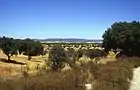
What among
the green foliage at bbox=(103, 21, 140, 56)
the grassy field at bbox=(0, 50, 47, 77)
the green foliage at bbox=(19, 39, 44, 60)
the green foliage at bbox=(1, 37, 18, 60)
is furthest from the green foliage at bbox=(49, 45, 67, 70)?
the green foliage at bbox=(19, 39, 44, 60)

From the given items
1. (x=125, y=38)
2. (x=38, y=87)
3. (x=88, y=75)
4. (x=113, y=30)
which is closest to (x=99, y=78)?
(x=88, y=75)

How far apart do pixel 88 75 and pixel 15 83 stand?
719 cm

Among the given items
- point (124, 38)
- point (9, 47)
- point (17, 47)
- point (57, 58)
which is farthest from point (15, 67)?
point (57, 58)

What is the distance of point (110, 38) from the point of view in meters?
74.9

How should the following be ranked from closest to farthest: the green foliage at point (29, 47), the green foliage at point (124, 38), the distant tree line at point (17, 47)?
the green foliage at point (124, 38) → the distant tree line at point (17, 47) → the green foliage at point (29, 47)

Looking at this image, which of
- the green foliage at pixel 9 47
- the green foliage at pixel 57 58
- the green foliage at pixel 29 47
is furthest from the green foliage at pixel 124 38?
the green foliage at pixel 57 58

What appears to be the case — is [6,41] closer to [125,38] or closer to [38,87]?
[125,38]

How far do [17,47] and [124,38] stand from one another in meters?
25.0

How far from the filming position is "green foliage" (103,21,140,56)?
69375mm

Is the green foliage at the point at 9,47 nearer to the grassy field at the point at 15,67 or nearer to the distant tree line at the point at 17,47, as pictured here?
the distant tree line at the point at 17,47

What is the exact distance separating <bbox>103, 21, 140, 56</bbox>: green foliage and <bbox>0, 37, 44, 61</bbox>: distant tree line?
1848 cm

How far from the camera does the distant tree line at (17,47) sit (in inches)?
3009

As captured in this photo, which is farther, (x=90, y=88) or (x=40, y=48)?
(x=40, y=48)

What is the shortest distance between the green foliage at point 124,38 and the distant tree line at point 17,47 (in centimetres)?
1848
